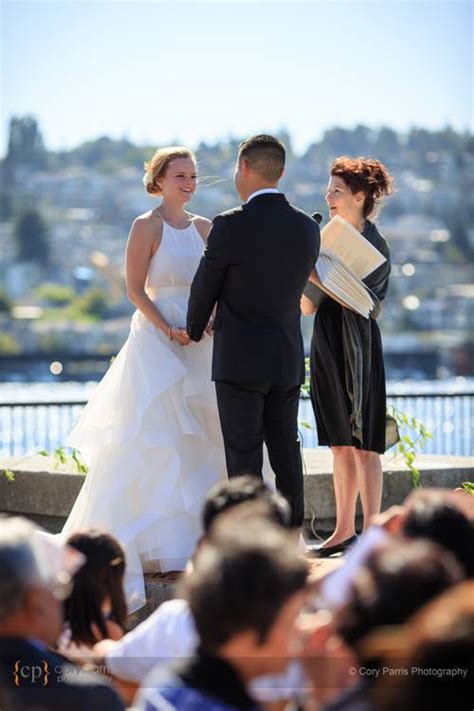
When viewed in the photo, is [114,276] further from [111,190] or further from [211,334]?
[211,334]

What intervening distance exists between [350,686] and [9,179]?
14854 centimetres

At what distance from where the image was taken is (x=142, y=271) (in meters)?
6.68

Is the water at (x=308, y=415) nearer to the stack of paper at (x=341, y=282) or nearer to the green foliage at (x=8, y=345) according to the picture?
the stack of paper at (x=341, y=282)

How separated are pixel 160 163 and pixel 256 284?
101 cm

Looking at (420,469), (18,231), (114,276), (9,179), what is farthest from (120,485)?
(9,179)

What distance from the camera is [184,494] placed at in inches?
258

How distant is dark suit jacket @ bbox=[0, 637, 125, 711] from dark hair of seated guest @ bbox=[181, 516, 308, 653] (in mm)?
490

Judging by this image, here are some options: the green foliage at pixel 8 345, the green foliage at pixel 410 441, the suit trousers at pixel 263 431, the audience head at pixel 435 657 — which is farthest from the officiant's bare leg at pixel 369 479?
the green foliage at pixel 8 345

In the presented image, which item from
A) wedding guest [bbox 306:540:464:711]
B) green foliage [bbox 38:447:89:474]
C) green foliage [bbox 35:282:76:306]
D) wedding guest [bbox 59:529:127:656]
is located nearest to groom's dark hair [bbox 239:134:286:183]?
green foliage [bbox 38:447:89:474]

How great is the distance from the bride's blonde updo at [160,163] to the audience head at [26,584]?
12.2 ft

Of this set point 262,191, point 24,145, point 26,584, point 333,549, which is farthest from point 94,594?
point 24,145

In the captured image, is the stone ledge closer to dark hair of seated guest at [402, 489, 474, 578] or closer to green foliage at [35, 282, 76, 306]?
dark hair of seated guest at [402, 489, 474, 578]

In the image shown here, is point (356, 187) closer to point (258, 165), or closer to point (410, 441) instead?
point (258, 165)

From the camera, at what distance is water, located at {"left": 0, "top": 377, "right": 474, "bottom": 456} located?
1098cm
